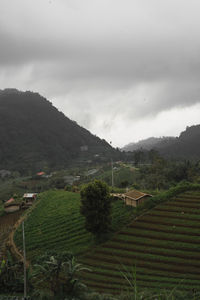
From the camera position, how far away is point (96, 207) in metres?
36.6

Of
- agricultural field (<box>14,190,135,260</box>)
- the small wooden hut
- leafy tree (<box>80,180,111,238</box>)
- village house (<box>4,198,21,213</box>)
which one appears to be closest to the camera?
leafy tree (<box>80,180,111,238</box>)

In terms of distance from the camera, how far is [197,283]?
26312mm

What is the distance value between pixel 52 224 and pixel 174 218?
24839 millimetres

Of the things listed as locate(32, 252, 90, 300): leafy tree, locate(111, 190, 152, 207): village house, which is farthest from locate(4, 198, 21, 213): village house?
locate(32, 252, 90, 300): leafy tree

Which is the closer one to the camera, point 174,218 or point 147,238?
point 147,238

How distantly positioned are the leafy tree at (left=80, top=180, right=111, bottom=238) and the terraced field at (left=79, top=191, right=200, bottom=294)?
3.55 meters

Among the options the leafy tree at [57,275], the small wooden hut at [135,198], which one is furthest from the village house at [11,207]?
the leafy tree at [57,275]

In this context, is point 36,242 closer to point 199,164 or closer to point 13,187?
point 199,164

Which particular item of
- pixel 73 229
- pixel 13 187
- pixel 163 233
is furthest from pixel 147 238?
pixel 13 187

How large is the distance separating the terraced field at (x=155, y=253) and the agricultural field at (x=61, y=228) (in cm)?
306

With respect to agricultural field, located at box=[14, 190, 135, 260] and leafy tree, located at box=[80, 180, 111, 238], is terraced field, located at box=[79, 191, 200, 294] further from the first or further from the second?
leafy tree, located at box=[80, 180, 111, 238]

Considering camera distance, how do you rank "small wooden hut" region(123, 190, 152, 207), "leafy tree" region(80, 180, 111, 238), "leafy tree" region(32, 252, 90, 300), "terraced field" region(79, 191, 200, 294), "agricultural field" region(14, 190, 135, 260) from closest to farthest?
1. "leafy tree" region(32, 252, 90, 300)
2. "terraced field" region(79, 191, 200, 294)
3. "leafy tree" region(80, 180, 111, 238)
4. "agricultural field" region(14, 190, 135, 260)
5. "small wooden hut" region(123, 190, 152, 207)

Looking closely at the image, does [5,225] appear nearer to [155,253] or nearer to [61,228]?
[61,228]

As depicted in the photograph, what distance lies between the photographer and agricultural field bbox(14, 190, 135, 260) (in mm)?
39312
